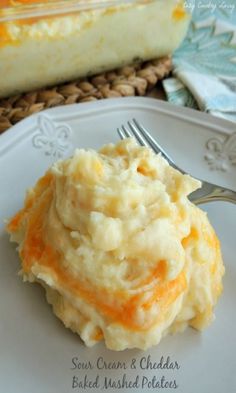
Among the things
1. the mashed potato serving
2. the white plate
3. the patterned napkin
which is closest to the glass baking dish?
the patterned napkin

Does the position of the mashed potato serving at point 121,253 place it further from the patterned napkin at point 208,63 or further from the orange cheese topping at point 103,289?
the patterned napkin at point 208,63

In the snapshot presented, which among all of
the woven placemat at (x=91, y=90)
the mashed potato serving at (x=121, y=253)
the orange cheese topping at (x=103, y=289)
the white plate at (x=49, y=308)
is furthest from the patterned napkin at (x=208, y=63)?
the orange cheese topping at (x=103, y=289)

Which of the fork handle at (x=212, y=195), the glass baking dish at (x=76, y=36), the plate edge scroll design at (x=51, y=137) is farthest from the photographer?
the glass baking dish at (x=76, y=36)

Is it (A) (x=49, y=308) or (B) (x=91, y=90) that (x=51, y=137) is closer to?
(B) (x=91, y=90)

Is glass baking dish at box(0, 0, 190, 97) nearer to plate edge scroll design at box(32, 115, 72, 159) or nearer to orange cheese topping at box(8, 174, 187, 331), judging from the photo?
plate edge scroll design at box(32, 115, 72, 159)

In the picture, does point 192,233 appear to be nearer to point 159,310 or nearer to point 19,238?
point 159,310

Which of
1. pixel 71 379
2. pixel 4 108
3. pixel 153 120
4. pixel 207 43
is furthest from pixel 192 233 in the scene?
pixel 207 43
